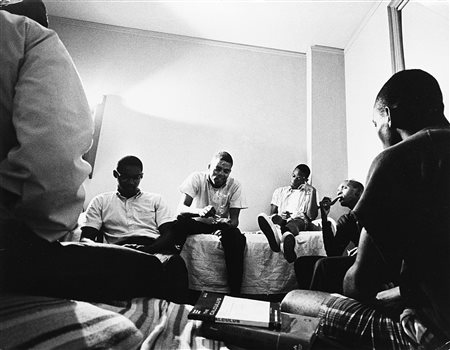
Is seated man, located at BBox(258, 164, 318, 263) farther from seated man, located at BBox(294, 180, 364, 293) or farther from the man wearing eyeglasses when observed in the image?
the man wearing eyeglasses

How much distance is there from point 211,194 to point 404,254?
6.76 feet

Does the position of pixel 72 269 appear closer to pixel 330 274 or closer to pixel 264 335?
pixel 264 335

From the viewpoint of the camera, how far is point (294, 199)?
3.18 meters

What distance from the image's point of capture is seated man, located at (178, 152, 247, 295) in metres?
2.29

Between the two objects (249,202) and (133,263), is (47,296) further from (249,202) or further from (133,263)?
(249,202)

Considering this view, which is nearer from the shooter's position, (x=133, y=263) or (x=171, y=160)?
(x=133, y=263)

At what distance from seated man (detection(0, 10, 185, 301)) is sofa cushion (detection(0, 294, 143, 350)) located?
82 millimetres

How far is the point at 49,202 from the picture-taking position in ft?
2.31

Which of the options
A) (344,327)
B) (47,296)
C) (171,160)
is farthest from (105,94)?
(344,327)

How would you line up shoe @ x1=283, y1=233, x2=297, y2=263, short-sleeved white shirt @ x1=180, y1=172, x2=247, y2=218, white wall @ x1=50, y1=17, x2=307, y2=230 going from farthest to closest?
1. white wall @ x1=50, y1=17, x2=307, y2=230
2. short-sleeved white shirt @ x1=180, y1=172, x2=247, y2=218
3. shoe @ x1=283, y1=233, x2=297, y2=263

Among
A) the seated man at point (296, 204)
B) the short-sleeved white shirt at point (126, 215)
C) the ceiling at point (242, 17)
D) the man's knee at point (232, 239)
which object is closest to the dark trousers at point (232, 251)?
the man's knee at point (232, 239)

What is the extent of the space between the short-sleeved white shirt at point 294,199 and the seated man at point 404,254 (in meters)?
2.26

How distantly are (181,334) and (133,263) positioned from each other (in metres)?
0.23

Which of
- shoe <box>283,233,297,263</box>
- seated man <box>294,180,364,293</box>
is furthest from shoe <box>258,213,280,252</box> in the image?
seated man <box>294,180,364,293</box>
